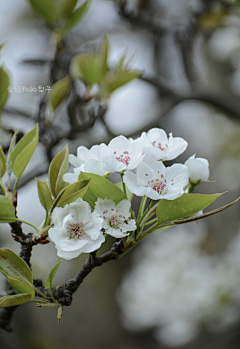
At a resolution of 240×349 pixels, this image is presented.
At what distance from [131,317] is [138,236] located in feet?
4.53

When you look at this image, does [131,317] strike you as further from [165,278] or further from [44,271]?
[44,271]

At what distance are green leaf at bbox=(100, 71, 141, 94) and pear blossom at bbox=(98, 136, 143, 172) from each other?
1.87ft

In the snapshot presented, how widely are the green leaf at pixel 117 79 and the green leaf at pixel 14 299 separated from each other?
737mm

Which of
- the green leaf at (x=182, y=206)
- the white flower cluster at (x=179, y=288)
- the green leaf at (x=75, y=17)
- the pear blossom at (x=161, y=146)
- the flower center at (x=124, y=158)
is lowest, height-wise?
the white flower cluster at (x=179, y=288)

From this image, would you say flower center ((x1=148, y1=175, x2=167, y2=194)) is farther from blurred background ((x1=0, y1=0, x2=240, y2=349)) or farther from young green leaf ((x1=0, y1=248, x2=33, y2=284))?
blurred background ((x1=0, y1=0, x2=240, y2=349))

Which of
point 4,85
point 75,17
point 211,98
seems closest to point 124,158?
point 4,85

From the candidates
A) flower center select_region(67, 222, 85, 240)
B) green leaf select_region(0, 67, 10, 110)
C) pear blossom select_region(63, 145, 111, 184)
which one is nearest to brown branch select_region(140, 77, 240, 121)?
green leaf select_region(0, 67, 10, 110)

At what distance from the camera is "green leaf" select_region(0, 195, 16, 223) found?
14.4 inches

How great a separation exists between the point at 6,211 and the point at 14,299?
0.12m

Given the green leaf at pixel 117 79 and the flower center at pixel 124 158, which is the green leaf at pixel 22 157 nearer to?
the flower center at pixel 124 158

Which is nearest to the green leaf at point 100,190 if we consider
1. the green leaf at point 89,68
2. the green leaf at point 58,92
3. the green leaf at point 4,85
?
the green leaf at point 4,85

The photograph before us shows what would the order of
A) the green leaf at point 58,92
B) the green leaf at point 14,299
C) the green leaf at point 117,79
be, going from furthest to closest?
the green leaf at point 117,79
the green leaf at point 58,92
the green leaf at point 14,299

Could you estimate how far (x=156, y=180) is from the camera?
0.36 m

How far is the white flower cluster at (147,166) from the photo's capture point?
35 cm
